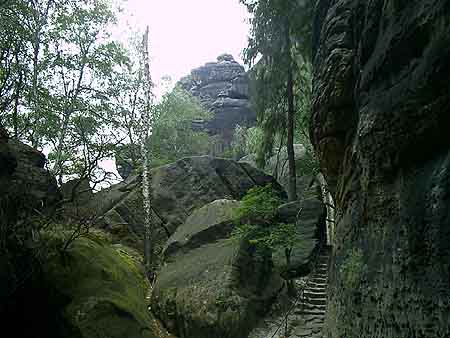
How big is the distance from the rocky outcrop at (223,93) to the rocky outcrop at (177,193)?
49.7 ft

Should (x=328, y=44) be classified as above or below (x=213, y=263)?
above

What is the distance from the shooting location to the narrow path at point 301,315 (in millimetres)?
7387

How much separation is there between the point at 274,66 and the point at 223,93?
2442 centimetres

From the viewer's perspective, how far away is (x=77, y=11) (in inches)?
618

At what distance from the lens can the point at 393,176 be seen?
415cm

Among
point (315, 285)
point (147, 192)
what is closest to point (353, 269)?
point (315, 285)

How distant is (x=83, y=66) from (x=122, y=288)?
41.6 ft

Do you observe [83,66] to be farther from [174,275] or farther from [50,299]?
[50,299]

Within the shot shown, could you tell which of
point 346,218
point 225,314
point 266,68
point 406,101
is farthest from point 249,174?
point 406,101

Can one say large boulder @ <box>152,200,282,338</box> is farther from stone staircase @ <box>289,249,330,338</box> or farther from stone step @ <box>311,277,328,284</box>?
stone step @ <box>311,277,328,284</box>

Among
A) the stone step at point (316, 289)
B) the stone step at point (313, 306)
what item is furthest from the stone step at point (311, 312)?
the stone step at point (316, 289)

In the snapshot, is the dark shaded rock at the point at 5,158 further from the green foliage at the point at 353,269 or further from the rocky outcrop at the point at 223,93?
the rocky outcrop at the point at 223,93

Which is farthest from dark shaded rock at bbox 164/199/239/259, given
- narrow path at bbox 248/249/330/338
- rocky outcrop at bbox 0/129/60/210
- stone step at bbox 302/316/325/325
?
rocky outcrop at bbox 0/129/60/210

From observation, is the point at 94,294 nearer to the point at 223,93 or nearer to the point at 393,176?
the point at 393,176
